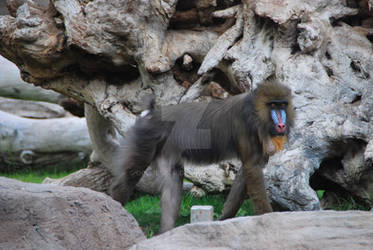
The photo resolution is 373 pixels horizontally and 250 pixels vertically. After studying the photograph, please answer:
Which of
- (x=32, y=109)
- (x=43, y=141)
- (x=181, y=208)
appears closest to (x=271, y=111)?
(x=181, y=208)

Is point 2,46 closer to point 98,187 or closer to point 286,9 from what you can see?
point 98,187

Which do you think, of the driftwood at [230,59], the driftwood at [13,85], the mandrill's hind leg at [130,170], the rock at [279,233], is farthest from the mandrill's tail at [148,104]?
the driftwood at [13,85]

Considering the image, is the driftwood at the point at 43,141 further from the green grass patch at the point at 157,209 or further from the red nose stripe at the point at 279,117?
the red nose stripe at the point at 279,117

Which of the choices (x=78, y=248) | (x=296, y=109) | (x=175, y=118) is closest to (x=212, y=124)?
(x=175, y=118)

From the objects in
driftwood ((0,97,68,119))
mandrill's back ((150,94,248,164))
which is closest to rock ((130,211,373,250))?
mandrill's back ((150,94,248,164))

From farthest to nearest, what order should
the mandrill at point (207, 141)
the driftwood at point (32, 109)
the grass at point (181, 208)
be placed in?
the driftwood at point (32, 109)
the grass at point (181, 208)
the mandrill at point (207, 141)

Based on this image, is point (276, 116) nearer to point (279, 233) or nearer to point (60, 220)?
point (279, 233)

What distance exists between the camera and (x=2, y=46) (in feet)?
20.7

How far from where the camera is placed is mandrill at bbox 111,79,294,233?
473 centimetres

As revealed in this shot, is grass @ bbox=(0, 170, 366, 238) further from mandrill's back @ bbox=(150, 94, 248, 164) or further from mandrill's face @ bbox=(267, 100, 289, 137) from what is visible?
mandrill's face @ bbox=(267, 100, 289, 137)

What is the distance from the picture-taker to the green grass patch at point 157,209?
18.9ft

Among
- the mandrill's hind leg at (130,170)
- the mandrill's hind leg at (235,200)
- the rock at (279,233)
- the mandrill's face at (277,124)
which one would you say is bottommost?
the mandrill's hind leg at (235,200)

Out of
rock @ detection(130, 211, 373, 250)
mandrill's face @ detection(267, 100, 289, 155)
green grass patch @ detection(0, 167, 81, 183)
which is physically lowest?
green grass patch @ detection(0, 167, 81, 183)

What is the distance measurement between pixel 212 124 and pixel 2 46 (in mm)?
3086
